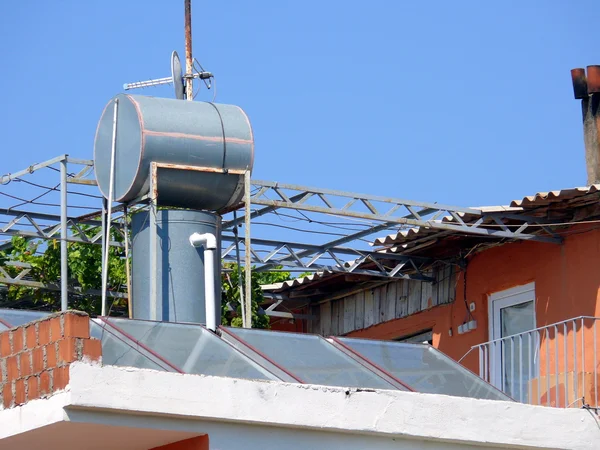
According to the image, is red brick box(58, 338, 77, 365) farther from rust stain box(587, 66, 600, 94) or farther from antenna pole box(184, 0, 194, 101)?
rust stain box(587, 66, 600, 94)

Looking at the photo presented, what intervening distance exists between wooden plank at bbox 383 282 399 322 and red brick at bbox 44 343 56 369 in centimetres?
964

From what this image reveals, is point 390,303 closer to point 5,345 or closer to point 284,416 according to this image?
point 284,416

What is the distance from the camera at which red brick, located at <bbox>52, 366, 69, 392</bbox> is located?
7.19 metres

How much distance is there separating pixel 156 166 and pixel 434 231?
15.4 feet

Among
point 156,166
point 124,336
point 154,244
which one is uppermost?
point 156,166

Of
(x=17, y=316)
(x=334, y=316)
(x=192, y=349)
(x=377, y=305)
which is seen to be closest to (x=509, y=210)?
(x=377, y=305)

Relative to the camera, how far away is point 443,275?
15766 mm

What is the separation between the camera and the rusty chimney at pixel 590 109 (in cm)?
1560

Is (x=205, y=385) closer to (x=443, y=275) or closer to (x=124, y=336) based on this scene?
(x=124, y=336)

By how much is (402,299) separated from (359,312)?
3.30ft

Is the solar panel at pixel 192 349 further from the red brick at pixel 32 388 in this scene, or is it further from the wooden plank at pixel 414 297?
the wooden plank at pixel 414 297

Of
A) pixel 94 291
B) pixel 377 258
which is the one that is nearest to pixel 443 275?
pixel 377 258

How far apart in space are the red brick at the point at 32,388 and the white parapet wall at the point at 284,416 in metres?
0.06

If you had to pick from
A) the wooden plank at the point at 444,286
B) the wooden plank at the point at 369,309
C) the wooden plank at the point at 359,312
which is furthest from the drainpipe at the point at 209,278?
the wooden plank at the point at 359,312
